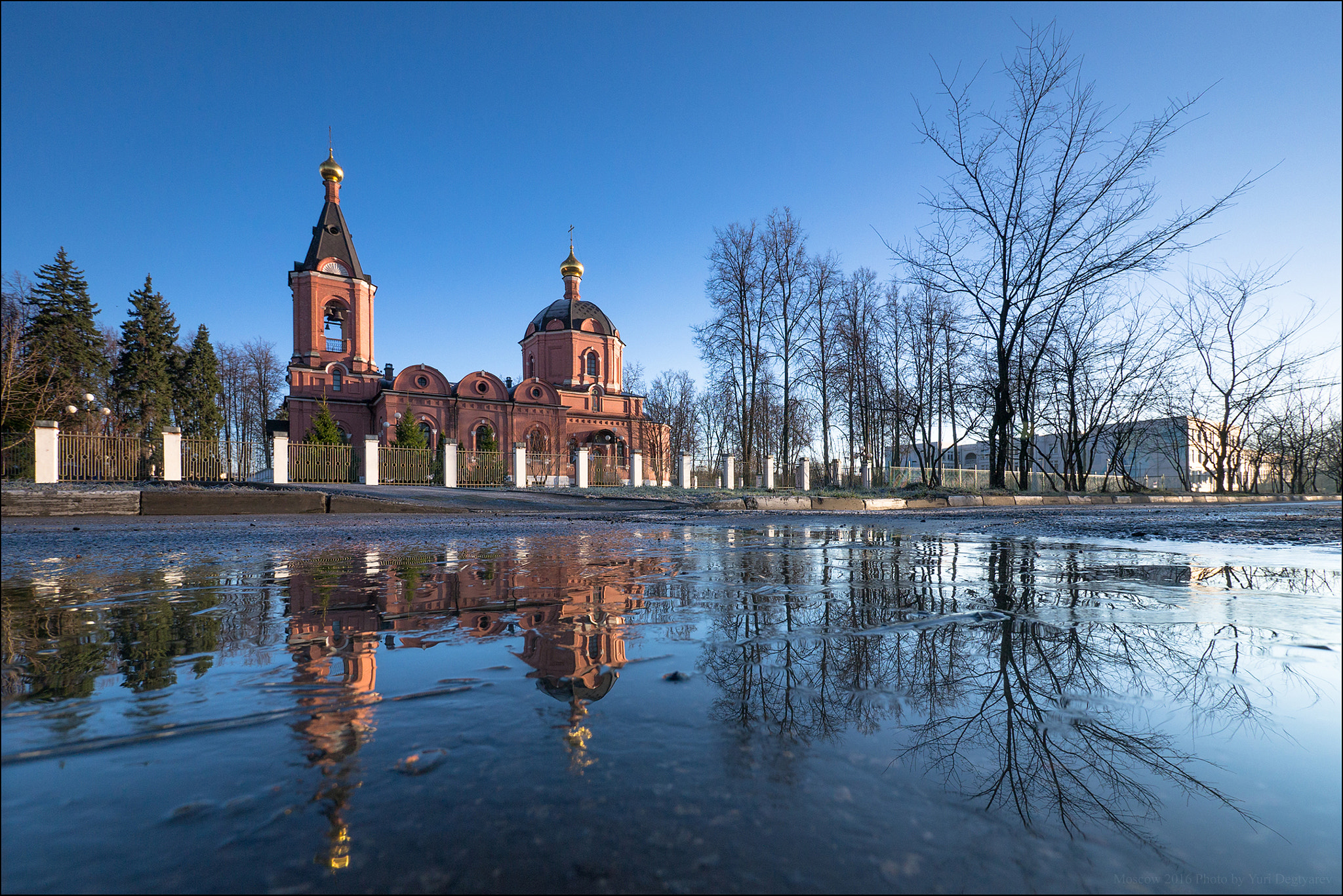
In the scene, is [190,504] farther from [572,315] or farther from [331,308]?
[572,315]

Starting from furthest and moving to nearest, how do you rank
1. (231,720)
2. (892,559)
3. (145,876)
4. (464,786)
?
(892,559) < (231,720) < (464,786) < (145,876)

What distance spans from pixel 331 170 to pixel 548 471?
23929 millimetres

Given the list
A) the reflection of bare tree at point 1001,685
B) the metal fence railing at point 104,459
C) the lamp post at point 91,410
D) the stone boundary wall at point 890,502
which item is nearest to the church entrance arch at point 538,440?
the lamp post at point 91,410

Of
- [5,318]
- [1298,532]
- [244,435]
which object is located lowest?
[1298,532]

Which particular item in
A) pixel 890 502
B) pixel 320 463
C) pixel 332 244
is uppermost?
pixel 332 244

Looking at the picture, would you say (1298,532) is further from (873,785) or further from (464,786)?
(464,786)

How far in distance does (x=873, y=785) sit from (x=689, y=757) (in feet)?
1.08

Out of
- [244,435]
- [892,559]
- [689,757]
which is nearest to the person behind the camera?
[689,757]

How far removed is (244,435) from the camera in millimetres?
47438

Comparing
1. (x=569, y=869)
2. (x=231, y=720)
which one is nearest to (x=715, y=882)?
(x=569, y=869)

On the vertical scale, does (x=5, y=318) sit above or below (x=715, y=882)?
above

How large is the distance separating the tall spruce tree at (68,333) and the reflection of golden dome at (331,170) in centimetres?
1395

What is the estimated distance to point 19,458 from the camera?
902 inches

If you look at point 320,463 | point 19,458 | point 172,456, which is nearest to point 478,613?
point 172,456
